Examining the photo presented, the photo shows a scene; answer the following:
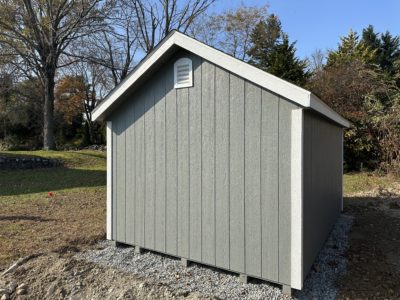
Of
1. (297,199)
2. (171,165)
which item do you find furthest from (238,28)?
(297,199)

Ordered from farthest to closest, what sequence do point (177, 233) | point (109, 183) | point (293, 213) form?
1. point (109, 183)
2. point (177, 233)
3. point (293, 213)

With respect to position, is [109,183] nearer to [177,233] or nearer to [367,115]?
[177,233]

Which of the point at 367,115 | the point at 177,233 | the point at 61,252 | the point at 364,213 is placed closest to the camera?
the point at 177,233

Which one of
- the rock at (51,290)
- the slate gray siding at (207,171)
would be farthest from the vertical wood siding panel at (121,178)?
the rock at (51,290)

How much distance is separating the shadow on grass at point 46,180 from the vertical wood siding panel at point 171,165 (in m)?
6.21

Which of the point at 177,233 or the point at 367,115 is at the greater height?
the point at 367,115

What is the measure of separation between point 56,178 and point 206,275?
9024mm

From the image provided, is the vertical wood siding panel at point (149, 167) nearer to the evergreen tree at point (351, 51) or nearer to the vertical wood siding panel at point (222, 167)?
the vertical wood siding panel at point (222, 167)

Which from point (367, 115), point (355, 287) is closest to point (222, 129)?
point (355, 287)

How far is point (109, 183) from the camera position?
191 inches

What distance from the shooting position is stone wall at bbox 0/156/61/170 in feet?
42.9

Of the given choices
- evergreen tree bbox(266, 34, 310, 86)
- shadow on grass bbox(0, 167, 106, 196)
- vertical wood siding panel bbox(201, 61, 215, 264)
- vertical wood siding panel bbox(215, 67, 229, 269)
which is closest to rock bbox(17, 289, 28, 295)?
vertical wood siding panel bbox(201, 61, 215, 264)

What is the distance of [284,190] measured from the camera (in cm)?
343

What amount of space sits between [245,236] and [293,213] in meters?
0.64
